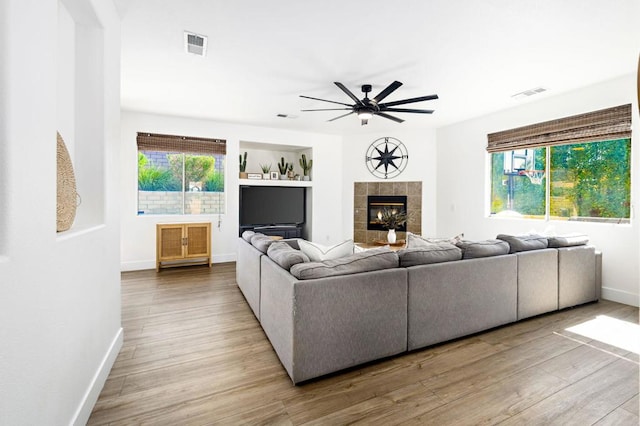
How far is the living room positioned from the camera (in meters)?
0.99

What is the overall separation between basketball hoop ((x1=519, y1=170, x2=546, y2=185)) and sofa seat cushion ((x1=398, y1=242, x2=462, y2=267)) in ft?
9.54

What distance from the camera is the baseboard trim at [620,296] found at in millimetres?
3375

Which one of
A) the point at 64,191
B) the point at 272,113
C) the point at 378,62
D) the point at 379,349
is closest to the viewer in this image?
the point at 64,191

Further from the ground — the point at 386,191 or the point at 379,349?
the point at 386,191

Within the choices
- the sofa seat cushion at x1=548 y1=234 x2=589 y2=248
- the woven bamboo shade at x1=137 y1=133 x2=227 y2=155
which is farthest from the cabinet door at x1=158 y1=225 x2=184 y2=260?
the sofa seat cushion at x1=548 y1=234 x2=589 y2=248

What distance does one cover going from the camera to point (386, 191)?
20.9 feet

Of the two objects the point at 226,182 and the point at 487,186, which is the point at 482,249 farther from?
the point at 226,182

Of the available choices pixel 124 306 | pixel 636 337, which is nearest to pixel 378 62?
pixel 636 337

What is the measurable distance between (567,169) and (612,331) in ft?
7.55

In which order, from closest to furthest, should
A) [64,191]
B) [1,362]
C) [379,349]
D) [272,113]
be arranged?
1. [1,362]
2. [64,191]
3. [379,349]
4. [272,113]

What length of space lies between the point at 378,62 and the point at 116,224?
111 inches

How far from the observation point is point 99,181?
1974 millimetres

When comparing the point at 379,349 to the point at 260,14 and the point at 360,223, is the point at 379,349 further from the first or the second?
the point at 360,223

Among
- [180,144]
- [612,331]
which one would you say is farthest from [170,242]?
[612,331]
